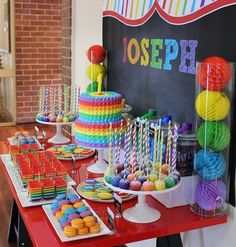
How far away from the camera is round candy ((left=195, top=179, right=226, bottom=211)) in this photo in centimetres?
187

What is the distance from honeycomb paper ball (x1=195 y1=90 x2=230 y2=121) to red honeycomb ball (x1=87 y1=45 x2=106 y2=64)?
58.4 inches

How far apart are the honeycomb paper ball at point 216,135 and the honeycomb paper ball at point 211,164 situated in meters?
0.03

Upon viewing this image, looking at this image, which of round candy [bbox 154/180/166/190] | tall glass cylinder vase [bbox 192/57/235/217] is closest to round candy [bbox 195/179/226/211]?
tall glass cylinder vase [bbox 192/57/235/217]

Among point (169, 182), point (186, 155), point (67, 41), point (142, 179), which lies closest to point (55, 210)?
point (142, 179)

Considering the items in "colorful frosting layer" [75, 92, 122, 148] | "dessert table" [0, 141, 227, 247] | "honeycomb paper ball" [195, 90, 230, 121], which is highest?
"honeycomb paper ball" [195, 90, 230, 121]

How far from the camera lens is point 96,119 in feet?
7.40

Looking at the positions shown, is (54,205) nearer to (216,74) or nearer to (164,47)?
(216,74)

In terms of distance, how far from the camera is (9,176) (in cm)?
235

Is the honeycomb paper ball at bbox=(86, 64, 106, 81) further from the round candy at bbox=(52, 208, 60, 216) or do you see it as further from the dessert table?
the round candy at bbox=(52, 208, 60, 216)

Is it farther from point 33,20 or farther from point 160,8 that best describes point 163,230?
point 33,20

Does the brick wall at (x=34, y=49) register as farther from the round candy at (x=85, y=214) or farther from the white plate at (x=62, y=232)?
the round candy at (x=85, y=214)

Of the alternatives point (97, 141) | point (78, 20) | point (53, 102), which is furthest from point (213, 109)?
point (78, 20)

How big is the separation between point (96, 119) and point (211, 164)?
0.69m

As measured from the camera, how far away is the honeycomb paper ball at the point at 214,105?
1.80m
